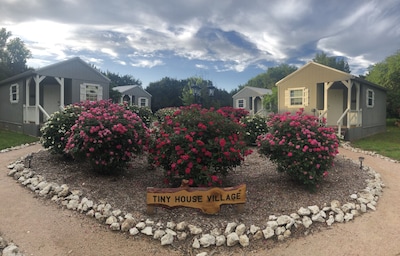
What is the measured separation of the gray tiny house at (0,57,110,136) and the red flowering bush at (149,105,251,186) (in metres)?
8.96

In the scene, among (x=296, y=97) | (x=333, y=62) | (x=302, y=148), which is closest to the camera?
(x=302, y=148)

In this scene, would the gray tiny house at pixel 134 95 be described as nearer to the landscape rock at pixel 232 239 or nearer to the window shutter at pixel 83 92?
the window shutter at pixel 83 92

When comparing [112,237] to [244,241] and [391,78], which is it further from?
[391,78]

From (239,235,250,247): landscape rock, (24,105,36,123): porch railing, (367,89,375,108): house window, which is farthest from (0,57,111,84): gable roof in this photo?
(367,89,375,108): house window

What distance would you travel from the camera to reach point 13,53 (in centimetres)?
2055

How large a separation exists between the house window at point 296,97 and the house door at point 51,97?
11.6 metres

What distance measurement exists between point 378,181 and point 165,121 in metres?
4.30

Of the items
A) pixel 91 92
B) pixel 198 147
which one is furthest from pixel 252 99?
pixel 198 147

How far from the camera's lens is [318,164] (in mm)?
4215

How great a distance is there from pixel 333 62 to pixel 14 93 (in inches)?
1288

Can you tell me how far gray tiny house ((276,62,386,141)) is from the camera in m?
11.4

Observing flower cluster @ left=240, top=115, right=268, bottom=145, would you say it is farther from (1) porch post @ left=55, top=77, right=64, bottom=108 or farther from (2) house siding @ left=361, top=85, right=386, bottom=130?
(1) porch post @ left=55, top=77, right=64, bottom=108

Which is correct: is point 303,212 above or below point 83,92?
below

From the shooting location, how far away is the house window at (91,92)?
12852mm
